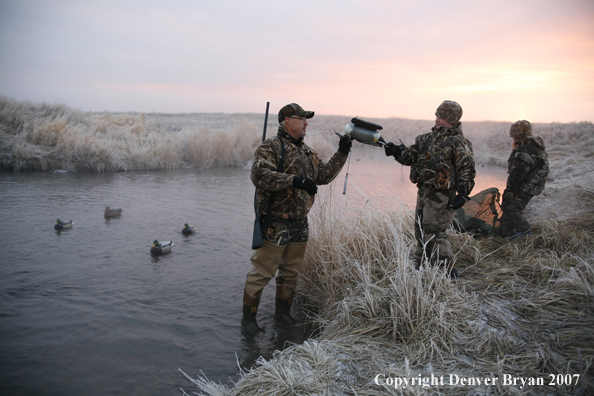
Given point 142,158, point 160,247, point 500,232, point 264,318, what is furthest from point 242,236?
point 142,158

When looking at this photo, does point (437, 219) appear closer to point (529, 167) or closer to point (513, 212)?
point (513, 212)

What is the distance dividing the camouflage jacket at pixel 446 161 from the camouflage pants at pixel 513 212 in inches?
81.1

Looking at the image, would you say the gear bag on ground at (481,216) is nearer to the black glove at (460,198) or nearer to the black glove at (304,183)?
the black glove at (460,198)

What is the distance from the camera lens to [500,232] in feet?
17.4

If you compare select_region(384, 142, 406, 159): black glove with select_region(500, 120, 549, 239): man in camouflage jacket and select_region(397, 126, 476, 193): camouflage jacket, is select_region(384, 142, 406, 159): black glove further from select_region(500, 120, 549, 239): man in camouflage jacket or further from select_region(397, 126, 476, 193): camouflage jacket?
select_region(500, 120, 549, 239): man in camouflage jacket

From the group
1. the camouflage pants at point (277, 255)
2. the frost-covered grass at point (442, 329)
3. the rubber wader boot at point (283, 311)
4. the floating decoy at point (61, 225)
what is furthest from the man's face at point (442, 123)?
the floating decoy at point (61, 225)

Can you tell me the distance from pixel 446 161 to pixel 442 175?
15 centimetres

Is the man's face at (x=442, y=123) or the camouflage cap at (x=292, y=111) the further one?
the man's face at (x=442, y=123)

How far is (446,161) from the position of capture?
Result: 3703mm

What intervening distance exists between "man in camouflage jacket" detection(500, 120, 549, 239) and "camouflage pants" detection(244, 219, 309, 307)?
3346mm

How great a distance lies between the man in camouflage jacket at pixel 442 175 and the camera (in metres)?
3.63

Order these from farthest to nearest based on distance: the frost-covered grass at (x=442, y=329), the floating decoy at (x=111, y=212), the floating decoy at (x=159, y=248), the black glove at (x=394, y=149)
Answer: the floating decoy at (x=111, y=212) < the floating decoy at (x=159, y=248) < the black glove at (x=394, y=149) < the frost-covered grass at (x=442, y=329)

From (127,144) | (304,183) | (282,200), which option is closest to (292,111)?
(304,183)

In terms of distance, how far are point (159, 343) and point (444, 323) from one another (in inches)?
107
